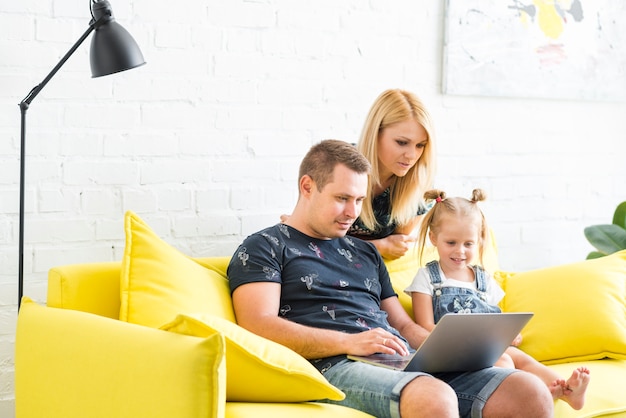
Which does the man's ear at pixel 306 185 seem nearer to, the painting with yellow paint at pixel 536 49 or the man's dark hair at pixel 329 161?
the man's dark hair at pixel 329 161

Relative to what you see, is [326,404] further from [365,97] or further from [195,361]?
[365,97]

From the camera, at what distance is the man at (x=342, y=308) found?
2031 millimetres

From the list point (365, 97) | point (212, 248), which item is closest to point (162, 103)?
point (212, 248)

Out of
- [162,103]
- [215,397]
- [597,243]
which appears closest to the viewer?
[215,397]

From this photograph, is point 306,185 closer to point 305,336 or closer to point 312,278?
point 312,278

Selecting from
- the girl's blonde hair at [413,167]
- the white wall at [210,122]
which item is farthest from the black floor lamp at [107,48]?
the girl's blonde hair at [413,167]

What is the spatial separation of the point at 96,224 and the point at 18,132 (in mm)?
350

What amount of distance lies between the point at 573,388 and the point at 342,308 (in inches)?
24.5

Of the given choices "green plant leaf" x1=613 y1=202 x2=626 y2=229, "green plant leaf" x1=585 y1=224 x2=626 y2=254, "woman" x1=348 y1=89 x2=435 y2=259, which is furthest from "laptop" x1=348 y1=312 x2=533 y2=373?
"green plant leaf" x1=613 y1=202 x2=626 y2=229

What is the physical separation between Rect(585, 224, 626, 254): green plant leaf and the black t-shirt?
1325 mm

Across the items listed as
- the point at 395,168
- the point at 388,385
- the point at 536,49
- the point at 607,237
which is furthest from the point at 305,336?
the point at 536,49

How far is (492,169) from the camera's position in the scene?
11.5 ft

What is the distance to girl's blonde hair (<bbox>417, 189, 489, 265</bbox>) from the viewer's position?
2.63m

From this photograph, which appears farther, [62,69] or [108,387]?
[62,69]
